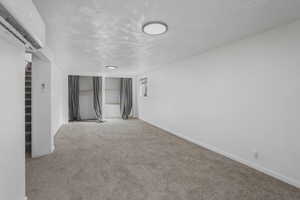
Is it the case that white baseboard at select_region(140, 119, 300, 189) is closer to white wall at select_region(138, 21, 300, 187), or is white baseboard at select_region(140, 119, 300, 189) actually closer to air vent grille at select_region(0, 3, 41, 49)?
white wall at select_region(138, 21, 300, 187)

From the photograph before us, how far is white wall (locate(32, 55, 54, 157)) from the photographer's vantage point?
9.75 feet

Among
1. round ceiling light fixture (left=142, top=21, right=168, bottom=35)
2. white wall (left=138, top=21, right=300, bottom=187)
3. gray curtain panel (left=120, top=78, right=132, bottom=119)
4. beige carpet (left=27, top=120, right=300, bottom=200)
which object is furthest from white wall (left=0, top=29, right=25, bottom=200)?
gray curtain panel (left=120, top=78, right=132, bottom=119)

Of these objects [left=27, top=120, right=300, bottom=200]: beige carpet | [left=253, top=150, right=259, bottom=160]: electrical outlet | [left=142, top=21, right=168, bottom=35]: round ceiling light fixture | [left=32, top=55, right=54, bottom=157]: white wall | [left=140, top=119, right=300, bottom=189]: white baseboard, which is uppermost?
[left=142, top=21, right=168, bottom=35]: round ceiling light fixture

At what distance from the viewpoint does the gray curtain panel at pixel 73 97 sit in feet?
23.1

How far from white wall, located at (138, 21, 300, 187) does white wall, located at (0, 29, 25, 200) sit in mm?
3160

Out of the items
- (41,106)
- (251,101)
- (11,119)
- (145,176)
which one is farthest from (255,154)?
(41,106)

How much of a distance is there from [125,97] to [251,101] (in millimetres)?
6080

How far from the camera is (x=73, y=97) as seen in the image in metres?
7.05

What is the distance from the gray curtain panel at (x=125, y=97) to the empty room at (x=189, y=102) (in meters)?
3.81

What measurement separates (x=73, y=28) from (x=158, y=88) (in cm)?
382

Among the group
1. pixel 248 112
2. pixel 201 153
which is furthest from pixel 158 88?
pixel 248 112

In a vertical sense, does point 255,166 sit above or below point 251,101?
below

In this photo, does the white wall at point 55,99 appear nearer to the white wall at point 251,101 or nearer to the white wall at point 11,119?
the white wall at point 11,119

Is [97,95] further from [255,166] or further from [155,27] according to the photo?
[255,166]
